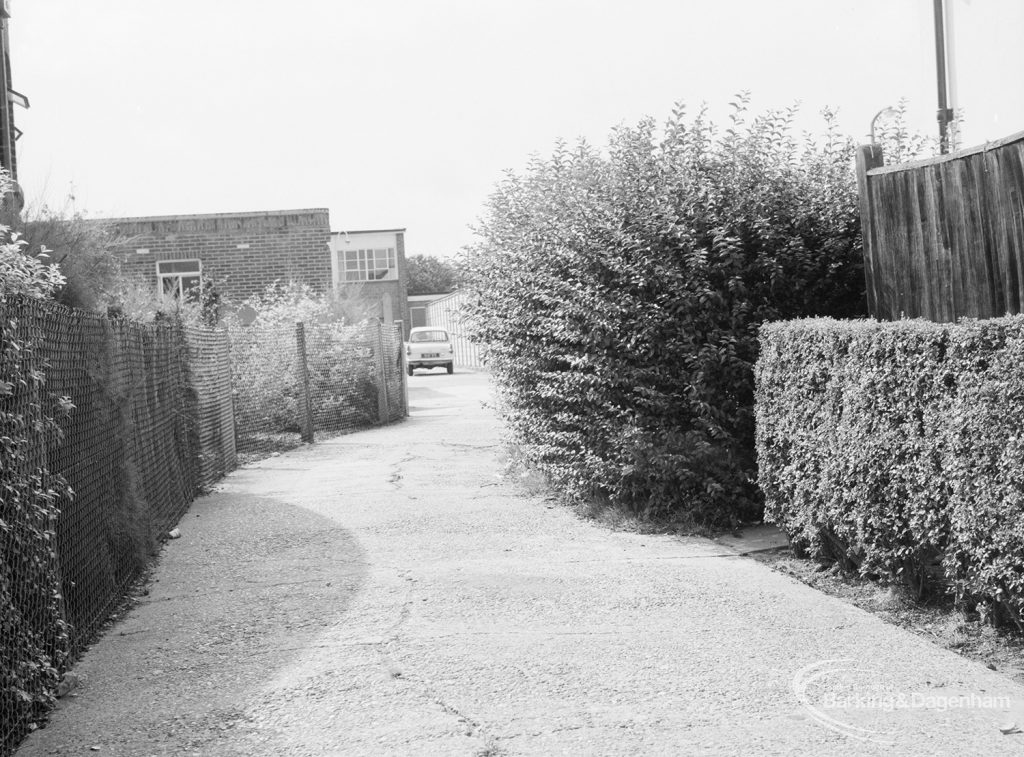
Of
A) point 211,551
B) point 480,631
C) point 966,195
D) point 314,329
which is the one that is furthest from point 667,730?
point 314,329

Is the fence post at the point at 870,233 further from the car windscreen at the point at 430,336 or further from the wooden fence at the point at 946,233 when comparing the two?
the car windscreen at the point at 430,336

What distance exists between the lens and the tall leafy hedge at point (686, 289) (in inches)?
332

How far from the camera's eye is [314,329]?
61.6 feet

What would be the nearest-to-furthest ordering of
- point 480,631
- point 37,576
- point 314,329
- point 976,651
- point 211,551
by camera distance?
point 37,576, point 976,651, point 480,631, point 211,551, point 314,329

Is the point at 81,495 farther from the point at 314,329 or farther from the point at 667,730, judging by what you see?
the point at 314,329

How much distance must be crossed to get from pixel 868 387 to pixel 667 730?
262 cm

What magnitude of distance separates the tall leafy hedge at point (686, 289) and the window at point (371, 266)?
44430 millimetres

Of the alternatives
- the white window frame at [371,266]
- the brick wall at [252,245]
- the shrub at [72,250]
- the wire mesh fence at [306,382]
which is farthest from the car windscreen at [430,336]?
the shrub at [72,250]

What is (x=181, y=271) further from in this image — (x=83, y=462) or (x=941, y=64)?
(x=83, y=462)

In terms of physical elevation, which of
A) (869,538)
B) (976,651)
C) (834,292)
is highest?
(834,292)

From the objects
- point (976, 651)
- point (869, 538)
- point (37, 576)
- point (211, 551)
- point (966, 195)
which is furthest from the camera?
point (211, 551)

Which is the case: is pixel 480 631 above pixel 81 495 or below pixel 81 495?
below

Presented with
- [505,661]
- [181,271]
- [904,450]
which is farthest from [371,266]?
[505,661]

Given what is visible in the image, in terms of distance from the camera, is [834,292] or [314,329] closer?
[834,292]
